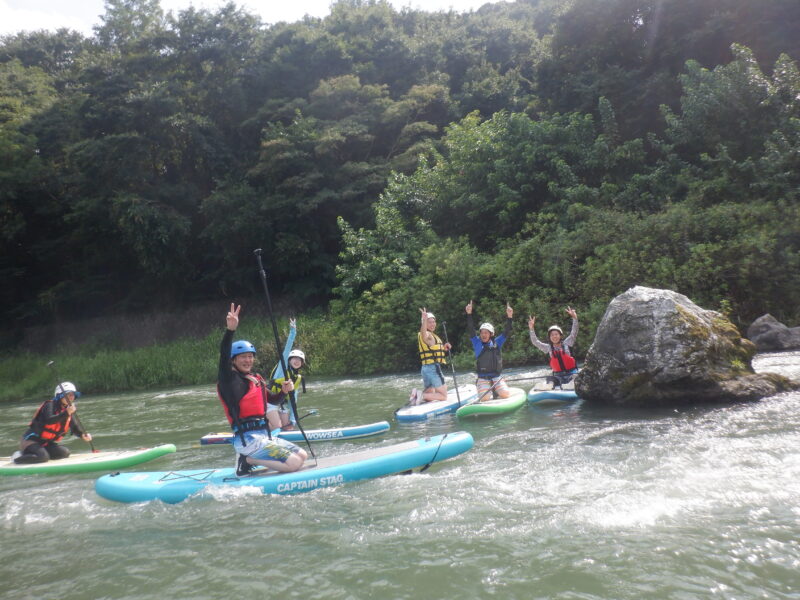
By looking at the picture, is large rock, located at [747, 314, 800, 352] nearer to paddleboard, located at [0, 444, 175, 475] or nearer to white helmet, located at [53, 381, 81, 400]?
paddleboard, located at [0, 444, 175, 475]

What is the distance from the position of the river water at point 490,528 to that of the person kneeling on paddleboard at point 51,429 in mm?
572

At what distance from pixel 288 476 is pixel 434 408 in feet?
11.9

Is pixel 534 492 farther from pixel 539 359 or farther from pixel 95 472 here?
pixel 539 359

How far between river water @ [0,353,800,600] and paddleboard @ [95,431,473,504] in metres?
0.11

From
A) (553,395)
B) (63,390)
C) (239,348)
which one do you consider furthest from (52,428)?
(553,395)

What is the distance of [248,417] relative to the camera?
5148 mm

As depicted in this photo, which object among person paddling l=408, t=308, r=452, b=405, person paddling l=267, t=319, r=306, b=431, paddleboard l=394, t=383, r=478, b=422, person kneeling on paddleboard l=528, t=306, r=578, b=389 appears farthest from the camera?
person kneeling on paddleboard l=528, t=306, r=578, b=389

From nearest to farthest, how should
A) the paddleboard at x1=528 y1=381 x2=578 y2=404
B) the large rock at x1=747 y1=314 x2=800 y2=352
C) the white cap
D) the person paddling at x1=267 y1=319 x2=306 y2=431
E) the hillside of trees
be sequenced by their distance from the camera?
the white cap
the person paddling at x1=267 y1=319 x2=306 y2=431
the paddleboard at x1=528 y1=381 x2=578 y2=404
the large rock at x1=747 y1=314 x2=800 y2=352
the hillside of trees

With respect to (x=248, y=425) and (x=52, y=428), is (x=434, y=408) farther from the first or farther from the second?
(x=52, y=428)

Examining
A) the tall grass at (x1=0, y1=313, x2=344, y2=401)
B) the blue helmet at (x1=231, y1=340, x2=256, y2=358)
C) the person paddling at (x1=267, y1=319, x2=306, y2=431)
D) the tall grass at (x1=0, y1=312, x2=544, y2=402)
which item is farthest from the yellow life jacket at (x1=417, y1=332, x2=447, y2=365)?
the tall grass at (x1=0, y1=313, x2=344, y2=401)

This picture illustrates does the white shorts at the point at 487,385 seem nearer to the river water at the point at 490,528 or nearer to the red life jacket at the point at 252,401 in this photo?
the river water at the point at 490,528

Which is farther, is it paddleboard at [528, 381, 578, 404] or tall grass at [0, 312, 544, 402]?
tall grass at [0, 312, 544, 402]

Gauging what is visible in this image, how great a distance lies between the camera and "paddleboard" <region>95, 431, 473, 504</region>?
5.15 m

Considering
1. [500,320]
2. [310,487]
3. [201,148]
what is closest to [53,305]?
[201,148]
